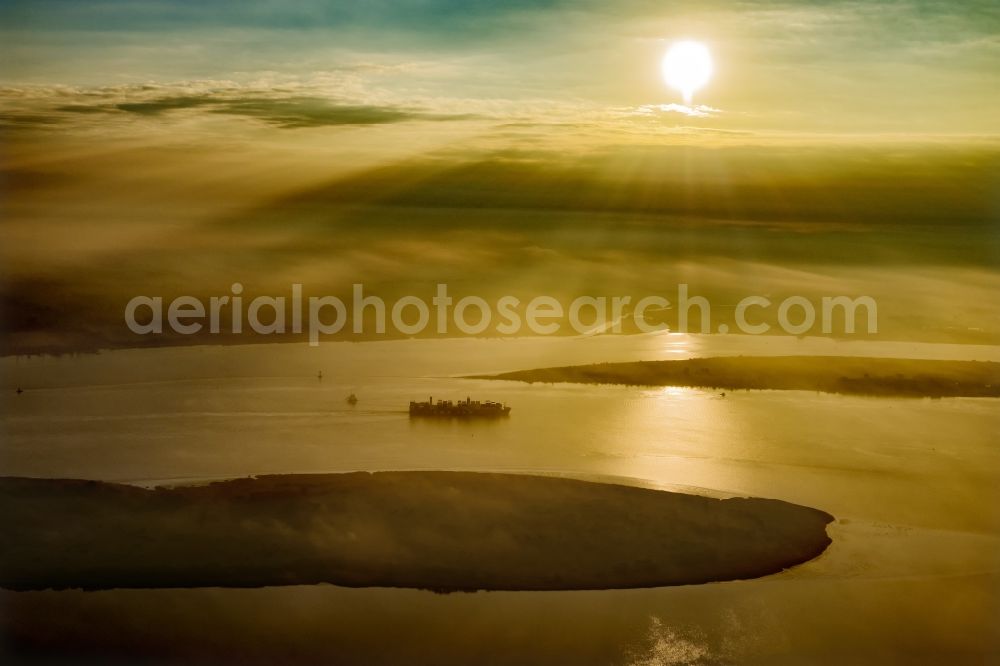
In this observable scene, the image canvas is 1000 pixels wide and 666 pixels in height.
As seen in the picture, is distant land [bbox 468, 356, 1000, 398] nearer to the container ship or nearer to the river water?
the river water

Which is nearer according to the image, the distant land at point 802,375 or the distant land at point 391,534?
the distant land at point 391,534

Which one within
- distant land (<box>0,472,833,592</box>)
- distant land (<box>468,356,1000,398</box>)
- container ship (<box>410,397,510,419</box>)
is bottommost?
distant land (<box>468,356,1000,398</box>)

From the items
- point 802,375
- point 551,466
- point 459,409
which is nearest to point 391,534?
point 551,466

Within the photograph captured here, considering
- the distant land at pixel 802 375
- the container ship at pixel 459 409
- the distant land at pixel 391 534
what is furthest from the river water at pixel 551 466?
the distant land at pixel 802 375

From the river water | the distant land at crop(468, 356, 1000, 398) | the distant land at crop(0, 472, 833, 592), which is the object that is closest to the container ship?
the river water

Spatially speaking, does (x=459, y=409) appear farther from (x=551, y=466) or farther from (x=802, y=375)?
(x=802, y=375)

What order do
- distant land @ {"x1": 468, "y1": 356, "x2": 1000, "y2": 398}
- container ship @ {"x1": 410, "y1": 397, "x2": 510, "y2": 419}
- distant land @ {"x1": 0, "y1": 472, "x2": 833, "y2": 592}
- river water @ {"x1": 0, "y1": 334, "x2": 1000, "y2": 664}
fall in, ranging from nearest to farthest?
river water @ {"x1": 0, "y1": 334, "x2": 1000, "y2": 664}
distant land @ {"x1": 0, "y1": 472, "x2": 833, "y2": 592}
container ship @ {"x1": 410, "y1": 397, "x2": 510, "y2": 419}
distant land @ {"x1": 468, "y1": 356, "x2": 1000, "y2": 398}

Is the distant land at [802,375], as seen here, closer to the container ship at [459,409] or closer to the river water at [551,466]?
the river water at [551,466]
